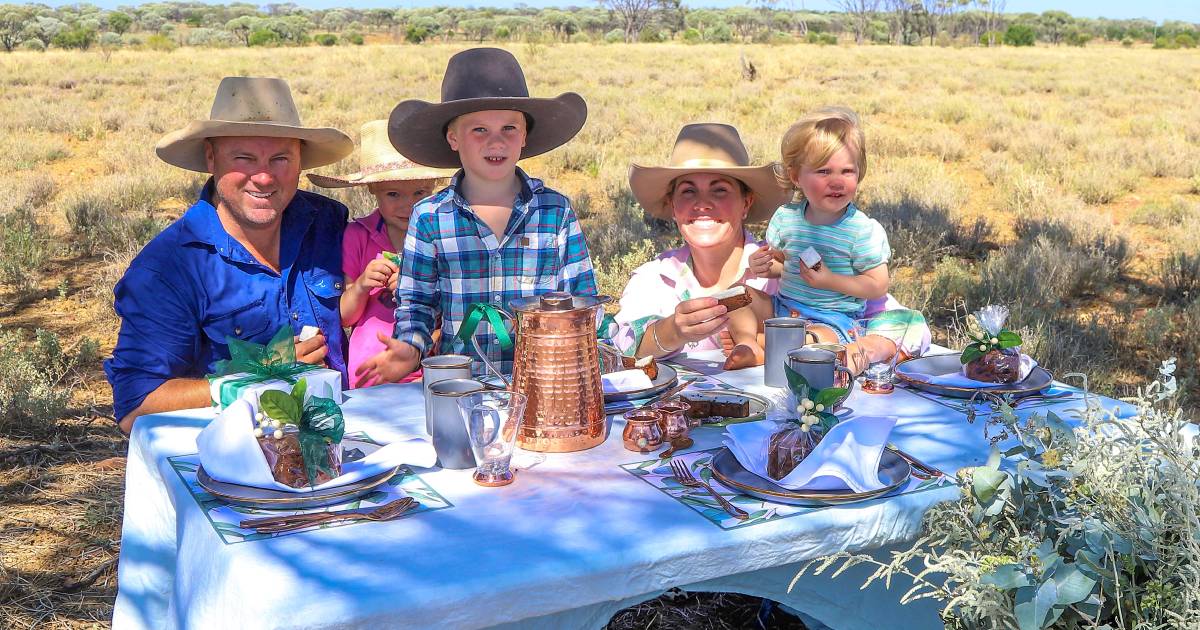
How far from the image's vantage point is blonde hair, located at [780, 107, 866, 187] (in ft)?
13.2

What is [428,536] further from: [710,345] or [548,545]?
[710,345]

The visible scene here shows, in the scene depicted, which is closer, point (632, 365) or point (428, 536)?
point (428, 536)

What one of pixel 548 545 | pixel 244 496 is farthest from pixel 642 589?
pixel 244 496

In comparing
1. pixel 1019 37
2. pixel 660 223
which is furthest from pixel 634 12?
pixel 660 223

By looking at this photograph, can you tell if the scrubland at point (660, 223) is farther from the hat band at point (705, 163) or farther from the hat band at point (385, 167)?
the hat band at point (705, 163)

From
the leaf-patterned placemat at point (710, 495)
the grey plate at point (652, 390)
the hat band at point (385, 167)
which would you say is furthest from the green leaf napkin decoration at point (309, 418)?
the hat band at point (385, 167)

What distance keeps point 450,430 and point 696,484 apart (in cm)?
56

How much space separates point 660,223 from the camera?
9.99 meters

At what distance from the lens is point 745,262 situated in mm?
3977

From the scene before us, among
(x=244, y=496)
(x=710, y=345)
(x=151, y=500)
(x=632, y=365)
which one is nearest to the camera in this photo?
(x=244, y=496)

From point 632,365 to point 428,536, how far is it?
4.24ft

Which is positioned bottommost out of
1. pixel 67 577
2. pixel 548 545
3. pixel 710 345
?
pixel 67 577

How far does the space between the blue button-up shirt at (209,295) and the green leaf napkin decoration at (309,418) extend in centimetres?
139

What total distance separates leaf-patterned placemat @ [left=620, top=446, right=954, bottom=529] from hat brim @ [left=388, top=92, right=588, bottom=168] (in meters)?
1.64
